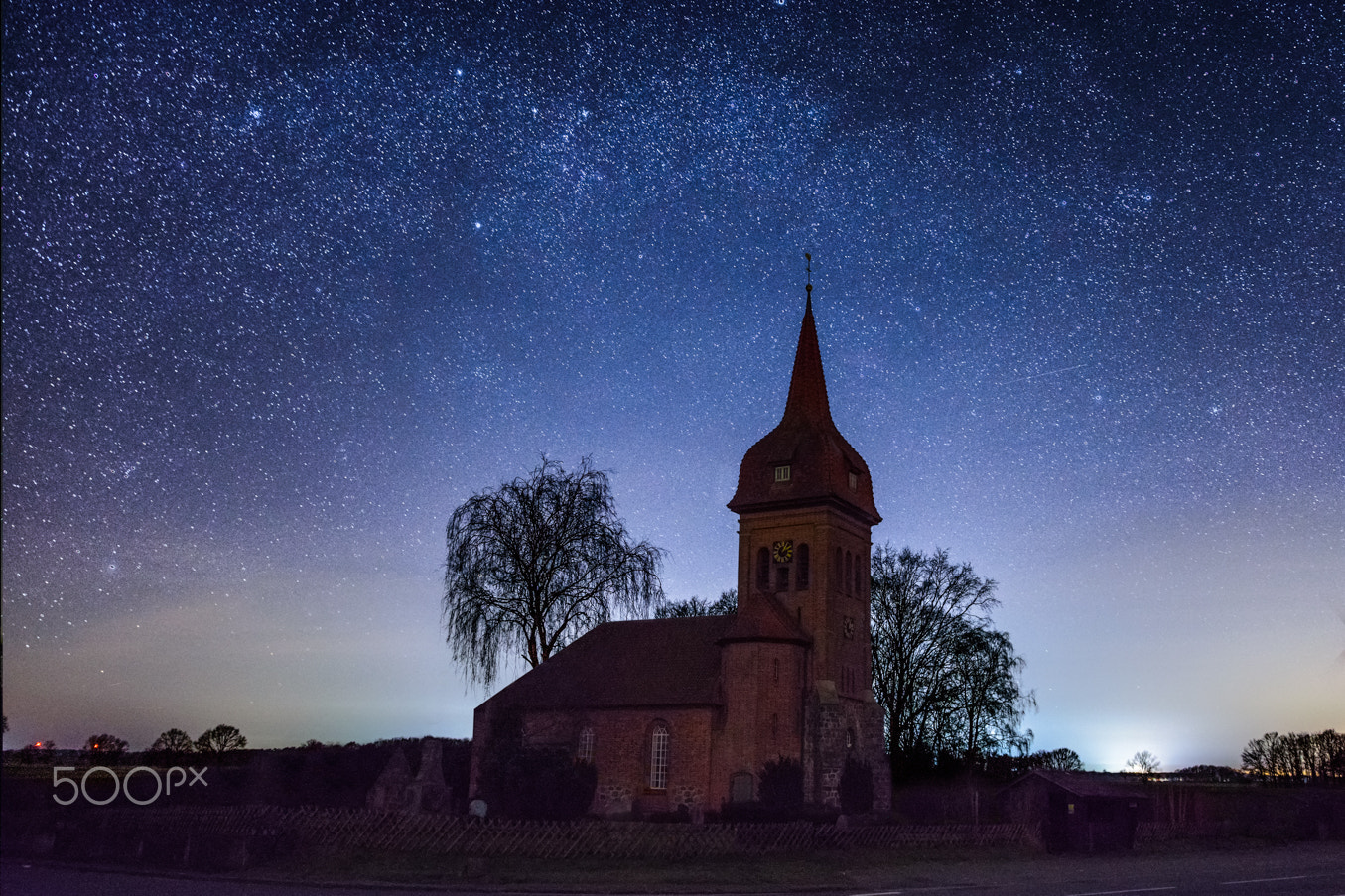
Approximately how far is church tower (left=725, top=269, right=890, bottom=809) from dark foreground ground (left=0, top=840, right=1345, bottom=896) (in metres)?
15.3

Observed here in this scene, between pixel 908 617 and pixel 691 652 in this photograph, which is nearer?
pixel 691 652

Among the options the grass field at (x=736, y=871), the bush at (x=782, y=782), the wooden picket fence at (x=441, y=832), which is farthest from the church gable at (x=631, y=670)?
the wooden picket fence at (x=441, y=832)

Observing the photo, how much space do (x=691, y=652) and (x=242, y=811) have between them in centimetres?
2613

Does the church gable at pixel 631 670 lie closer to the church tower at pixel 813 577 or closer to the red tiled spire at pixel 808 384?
the church tower at pixel 813 577

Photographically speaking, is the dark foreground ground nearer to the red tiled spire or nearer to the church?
the church

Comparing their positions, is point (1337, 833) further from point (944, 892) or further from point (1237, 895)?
point (944, 892)

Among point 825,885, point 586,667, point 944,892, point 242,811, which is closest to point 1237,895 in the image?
point 944,892

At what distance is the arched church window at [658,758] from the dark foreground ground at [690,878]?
1736 centimetres

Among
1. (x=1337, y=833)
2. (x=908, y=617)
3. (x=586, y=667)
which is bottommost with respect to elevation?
(x=1337, y=833)

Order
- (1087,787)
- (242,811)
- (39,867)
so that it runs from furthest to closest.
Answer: (1087,787) < (242,811) < (39,867)

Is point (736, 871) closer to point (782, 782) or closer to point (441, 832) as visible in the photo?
point (441, 832)

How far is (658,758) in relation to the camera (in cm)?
5056

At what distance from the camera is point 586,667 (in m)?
54.9

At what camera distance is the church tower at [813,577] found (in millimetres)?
49706
